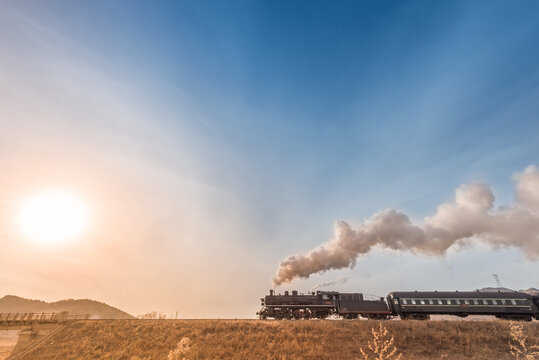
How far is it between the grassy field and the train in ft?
17.6

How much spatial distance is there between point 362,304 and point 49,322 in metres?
34.9

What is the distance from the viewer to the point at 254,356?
69.6 feet

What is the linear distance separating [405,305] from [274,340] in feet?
58.9

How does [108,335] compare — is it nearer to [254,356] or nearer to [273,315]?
[254,356]

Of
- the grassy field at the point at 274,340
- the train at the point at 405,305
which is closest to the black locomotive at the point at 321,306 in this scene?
the train at the point at 405,305

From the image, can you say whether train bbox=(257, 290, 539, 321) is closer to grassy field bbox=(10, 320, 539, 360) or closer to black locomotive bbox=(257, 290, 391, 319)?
black locomotive bbox=(257, 290, 391, 319)

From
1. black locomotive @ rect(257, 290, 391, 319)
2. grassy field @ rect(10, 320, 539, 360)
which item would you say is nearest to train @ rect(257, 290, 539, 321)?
black locomotive @ rect(257, 290, 391, 319)

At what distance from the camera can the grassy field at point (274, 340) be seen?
21.4m

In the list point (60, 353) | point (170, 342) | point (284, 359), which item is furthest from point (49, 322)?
point (284, 359)

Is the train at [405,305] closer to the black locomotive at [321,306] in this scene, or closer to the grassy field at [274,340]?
the black locomotive at [321,306]

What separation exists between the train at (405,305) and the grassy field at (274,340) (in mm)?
5377

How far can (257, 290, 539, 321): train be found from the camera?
102ft

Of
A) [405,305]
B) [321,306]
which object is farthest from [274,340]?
[405,305]

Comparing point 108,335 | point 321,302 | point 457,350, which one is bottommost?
point 457,350
